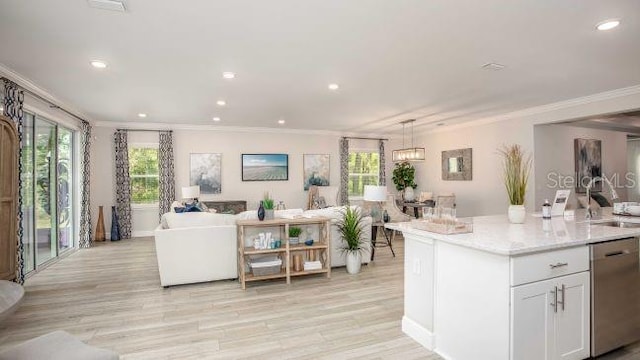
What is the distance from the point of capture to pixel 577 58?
3496mm

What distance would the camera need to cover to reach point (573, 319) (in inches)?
90.5

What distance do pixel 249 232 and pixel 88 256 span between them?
3.48m

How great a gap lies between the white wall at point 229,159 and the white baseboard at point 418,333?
19.7 ft

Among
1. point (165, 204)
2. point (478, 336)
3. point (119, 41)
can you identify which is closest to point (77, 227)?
point (165, 204)

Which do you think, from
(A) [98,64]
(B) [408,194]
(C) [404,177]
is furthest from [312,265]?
(C) [404,177]

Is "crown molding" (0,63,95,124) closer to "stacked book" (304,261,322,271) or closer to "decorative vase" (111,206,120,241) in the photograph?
"decorative vase" (111,206,120,241)

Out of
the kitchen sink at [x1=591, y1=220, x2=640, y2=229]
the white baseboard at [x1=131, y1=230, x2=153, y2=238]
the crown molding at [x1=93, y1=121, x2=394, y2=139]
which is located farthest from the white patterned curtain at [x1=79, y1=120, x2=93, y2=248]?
the kitchen sink at [x1=591, y1=220, x2=640, y2=229]

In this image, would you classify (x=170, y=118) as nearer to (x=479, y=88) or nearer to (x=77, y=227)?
(x=77, y=227)

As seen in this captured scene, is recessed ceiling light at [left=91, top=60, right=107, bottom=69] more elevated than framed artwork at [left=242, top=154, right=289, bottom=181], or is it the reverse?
recessed ceiling light at [left=91, top=60, right=107, bottom=69]

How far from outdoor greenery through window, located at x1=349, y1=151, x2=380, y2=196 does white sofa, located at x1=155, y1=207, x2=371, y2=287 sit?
5284 mm

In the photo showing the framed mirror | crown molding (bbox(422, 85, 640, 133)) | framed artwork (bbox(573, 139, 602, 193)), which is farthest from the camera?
the framed mirror

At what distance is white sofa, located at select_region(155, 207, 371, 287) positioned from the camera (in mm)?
4121

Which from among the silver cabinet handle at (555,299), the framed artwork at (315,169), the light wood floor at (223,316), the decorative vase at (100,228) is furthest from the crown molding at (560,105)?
the decorative vase at (100,228)

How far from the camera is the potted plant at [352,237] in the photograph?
15.3 feet
